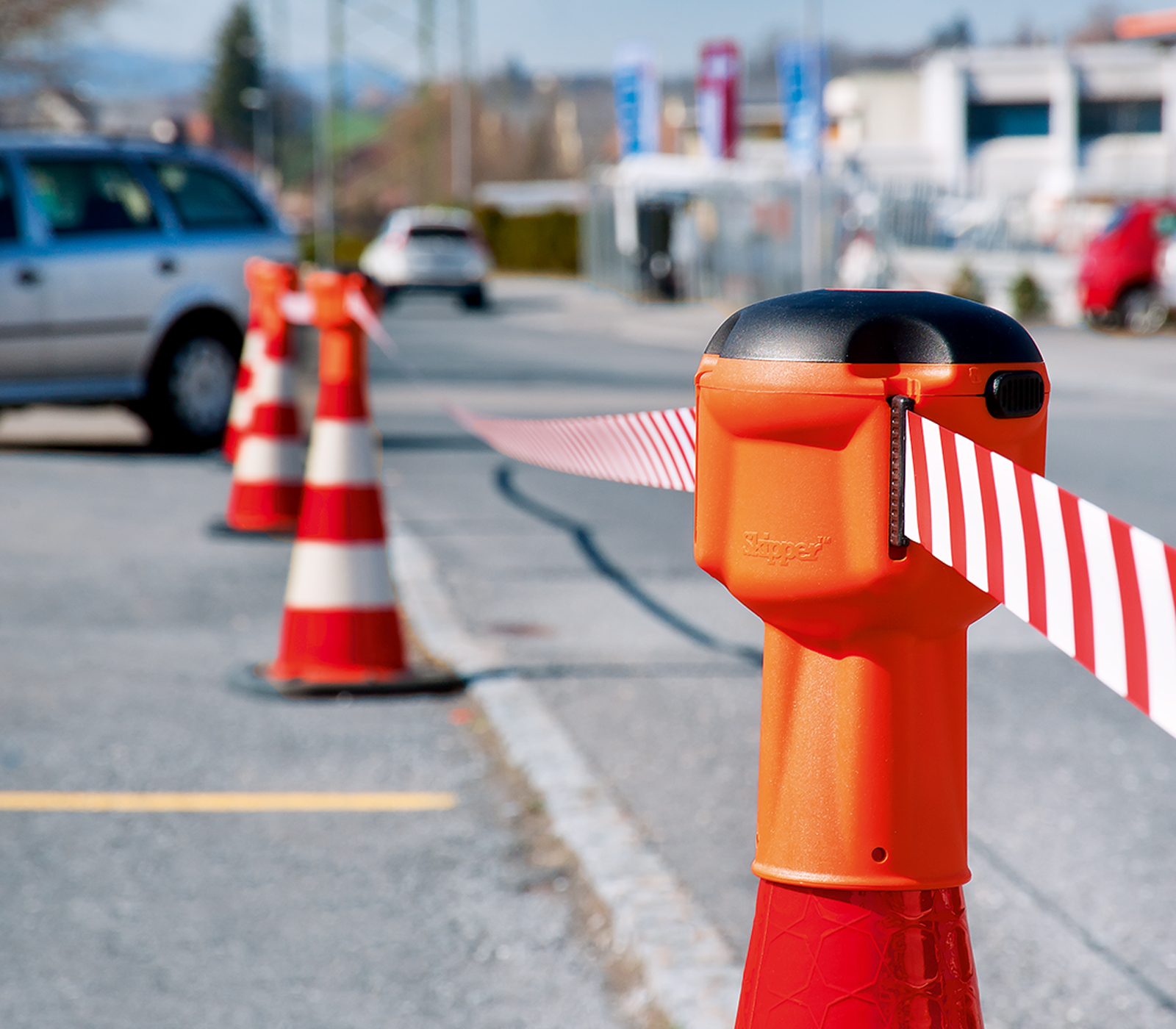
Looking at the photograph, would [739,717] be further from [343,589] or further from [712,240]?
[712,240]

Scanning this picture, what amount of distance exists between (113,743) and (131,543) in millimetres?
3258

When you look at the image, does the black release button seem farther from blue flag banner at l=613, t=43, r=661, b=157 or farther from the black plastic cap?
blue flag banner at l=613, t=43, r=661, b=157

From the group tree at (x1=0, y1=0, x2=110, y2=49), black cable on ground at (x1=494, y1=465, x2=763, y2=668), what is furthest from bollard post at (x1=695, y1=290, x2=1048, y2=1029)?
tree at (x1=0, y1=0, x2=110, y2=49)

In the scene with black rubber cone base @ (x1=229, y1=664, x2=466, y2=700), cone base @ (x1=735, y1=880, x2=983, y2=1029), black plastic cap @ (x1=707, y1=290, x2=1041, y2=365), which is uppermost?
black plastic cap @ (x1=707, y1=290, x2=1041, y2=365)

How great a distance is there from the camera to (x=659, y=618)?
20.9 feet

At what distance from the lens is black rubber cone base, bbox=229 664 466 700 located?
505 cm

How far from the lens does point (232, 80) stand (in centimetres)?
14075

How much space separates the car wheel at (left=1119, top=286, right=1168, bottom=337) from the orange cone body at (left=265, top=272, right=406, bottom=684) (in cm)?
1928

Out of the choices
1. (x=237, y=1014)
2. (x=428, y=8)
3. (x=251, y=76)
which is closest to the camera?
(x=237, y=1014)

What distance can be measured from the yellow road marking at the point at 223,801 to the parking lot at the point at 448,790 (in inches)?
2.1

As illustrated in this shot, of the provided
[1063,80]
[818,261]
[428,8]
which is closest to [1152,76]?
[1063,80]

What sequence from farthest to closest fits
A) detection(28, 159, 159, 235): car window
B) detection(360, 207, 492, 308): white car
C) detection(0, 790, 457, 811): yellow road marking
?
detection(360, 207, 492, 308): white car, detection(28, 159, 159, 235): car window, detection(0, 790, 457, 811): yellow road marking

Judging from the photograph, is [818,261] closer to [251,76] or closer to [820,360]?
[820,360]

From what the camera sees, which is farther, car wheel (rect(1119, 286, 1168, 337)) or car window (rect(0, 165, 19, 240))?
car wheel (rect(1119, 286, 1168, 337))
